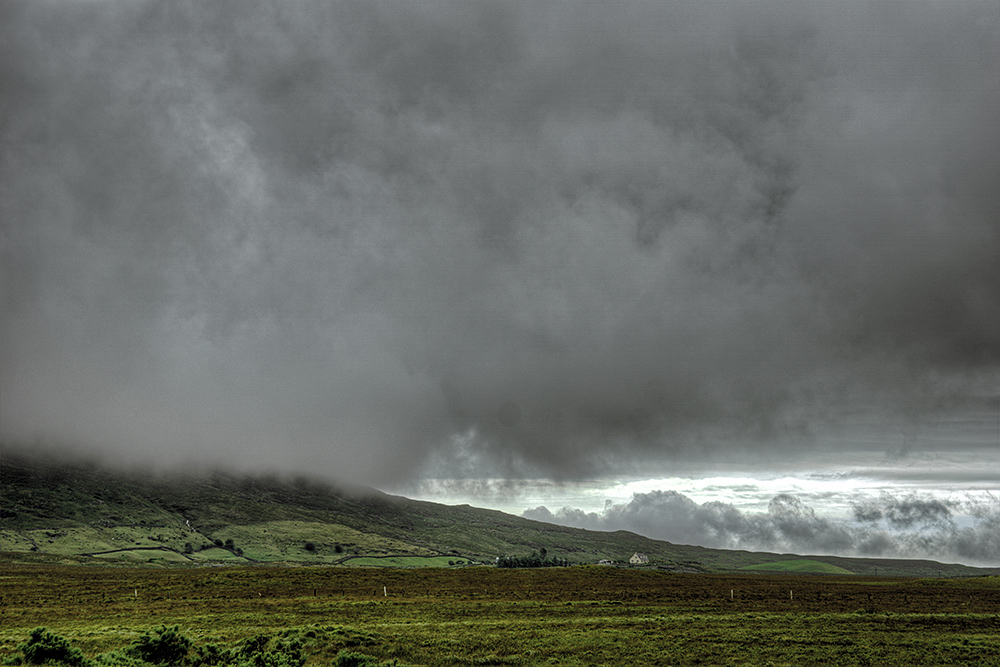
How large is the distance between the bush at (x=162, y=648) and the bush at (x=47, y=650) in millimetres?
3229

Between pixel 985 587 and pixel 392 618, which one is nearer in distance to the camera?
pixel 392 618

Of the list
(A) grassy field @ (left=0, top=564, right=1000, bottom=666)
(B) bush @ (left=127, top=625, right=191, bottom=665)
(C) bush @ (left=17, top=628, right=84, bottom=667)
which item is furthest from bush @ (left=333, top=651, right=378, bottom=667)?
(C) bush @ (left=17, top=628, right=84, bottom=667)

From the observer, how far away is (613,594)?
84625 millimetres

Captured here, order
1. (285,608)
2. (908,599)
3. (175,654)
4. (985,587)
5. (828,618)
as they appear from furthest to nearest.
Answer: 1. (985,587)
2. (908,599)
3. (285,608)
4. (828,618)
5. (175,654)

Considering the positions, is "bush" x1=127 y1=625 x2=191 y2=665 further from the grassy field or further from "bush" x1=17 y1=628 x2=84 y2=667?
"bush" x1=17 y1=628 x2=84 y2=667

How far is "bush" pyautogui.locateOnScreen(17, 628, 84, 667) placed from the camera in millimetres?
36000

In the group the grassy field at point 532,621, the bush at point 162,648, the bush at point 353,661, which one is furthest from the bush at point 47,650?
the bush at point 353,661

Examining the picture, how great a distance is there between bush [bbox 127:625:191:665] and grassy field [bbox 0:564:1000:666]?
1.74m

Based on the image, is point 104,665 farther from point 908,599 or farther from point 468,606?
point 908,599

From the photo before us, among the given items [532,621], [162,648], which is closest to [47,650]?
[162,648]

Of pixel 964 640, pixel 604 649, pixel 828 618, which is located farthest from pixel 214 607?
pixel 964 640

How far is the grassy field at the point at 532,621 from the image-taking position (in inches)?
1854

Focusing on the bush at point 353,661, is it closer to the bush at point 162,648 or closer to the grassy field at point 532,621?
the grassy field at point 532,621

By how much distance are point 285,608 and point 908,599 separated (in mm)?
Result: 74820
